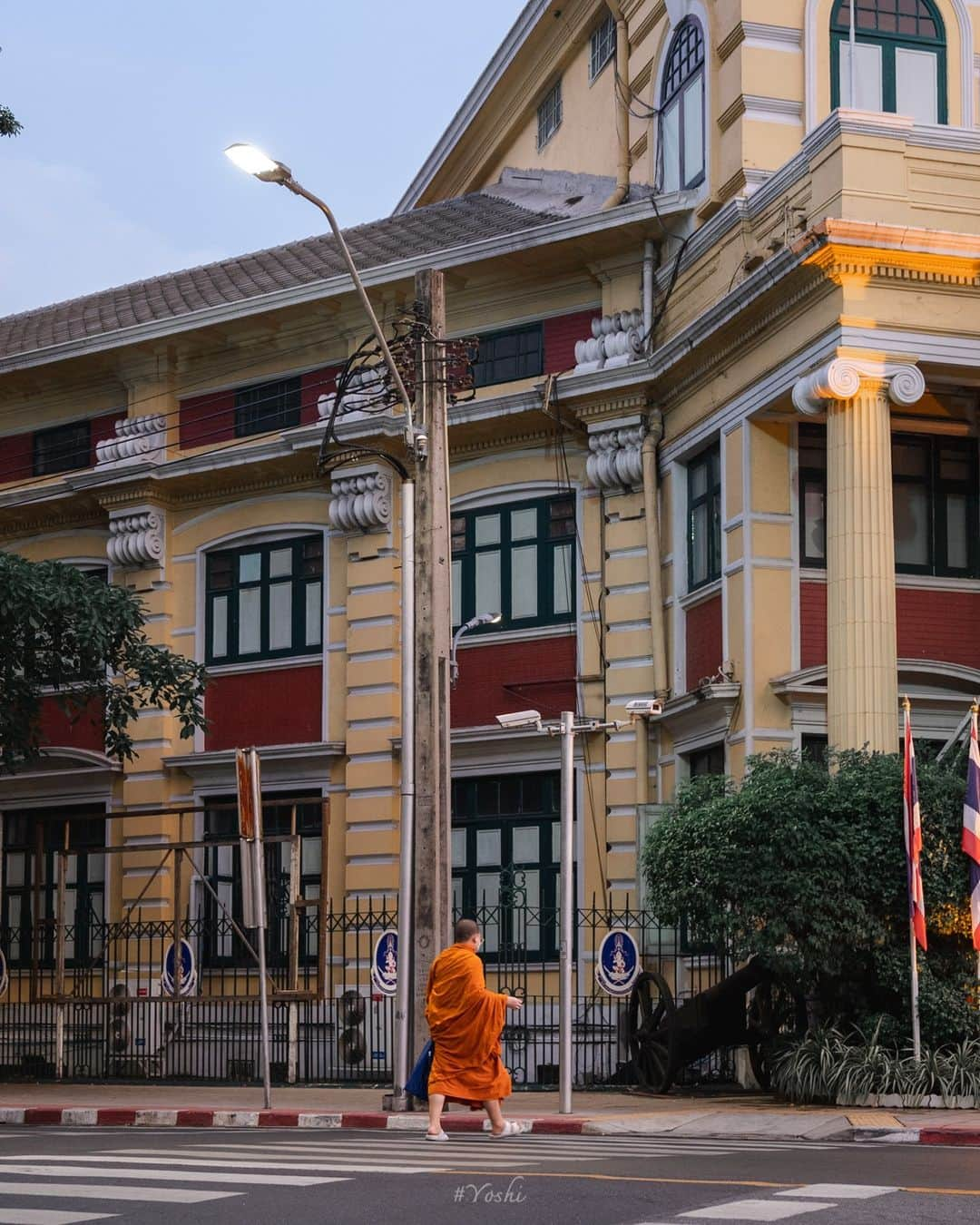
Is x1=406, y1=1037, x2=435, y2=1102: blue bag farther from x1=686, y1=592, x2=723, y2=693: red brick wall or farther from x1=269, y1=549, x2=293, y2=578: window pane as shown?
x1=269, y1=549, x2=293, y2=578: window pane

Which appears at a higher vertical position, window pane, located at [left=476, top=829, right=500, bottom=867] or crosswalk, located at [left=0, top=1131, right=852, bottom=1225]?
window pane, located at [left=476, top=829, right=500, bottom=867]

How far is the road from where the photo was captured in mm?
9469

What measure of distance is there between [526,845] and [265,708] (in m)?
4.79

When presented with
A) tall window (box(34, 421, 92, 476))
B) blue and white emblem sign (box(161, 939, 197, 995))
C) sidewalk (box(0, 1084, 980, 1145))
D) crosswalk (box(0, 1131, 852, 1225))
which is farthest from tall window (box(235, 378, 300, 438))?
crosswalk (box(0, 1131, 852, 1225))

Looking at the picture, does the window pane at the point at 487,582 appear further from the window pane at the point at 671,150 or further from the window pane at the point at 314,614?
the window pane at the point at 671,150

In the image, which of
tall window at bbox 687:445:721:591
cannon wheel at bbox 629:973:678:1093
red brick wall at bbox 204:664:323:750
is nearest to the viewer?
cannon wheel at bbox 629:973:678:1093

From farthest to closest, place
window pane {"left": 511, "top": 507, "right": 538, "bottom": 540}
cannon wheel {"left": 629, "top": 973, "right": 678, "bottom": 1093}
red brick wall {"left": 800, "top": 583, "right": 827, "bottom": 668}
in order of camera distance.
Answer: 1. window pane {"left": 511, "top": 507, "right": 538, "bottom": 540}
2. red brick wall {"left": 800, "top": 583, "right": 827, "bottom": 668}
3. cannon wheel {"left": 629, "top": 973, "right": 678, "bottom": 1093}

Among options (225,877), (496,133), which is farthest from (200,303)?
(225,877)

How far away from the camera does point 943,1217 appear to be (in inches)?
361

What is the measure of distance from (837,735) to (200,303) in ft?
45.7

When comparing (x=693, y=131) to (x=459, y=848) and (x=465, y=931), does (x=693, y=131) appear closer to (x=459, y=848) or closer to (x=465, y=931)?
(x=459, y=848)

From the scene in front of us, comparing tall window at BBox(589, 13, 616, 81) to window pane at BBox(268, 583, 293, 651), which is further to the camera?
window pane at BBox(268, 583, 293, 651)

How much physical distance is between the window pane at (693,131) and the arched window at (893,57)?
5.74 feet

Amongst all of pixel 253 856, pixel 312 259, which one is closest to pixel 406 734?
pixel 253 856
